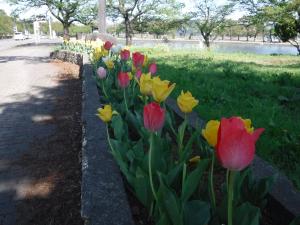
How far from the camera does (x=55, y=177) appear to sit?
12.0ft

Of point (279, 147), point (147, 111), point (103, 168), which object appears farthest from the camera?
point (279, 147)

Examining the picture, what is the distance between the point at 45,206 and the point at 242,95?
11.1ft

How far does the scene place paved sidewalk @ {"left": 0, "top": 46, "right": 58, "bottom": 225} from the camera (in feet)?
11.1

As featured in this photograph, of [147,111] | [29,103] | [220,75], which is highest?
[147,111]

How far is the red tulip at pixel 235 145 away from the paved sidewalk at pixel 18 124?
231 cm

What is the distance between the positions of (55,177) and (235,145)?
9.60 feet

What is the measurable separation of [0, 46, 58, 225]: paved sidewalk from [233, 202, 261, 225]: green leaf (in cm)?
203

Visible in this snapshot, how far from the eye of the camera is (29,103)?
7.46 meters

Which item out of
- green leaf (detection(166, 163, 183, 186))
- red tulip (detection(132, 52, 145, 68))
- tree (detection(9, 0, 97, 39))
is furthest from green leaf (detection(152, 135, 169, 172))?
tree (detection(9, 0, 97, 39))

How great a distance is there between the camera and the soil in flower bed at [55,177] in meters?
2.92

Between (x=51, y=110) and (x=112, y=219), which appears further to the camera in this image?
(x=51, y=110)

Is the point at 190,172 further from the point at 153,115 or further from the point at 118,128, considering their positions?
the point at 118,128

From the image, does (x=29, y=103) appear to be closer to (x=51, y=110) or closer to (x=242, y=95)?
(x=51, y=110)

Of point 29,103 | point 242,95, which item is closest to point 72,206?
point 242,95
